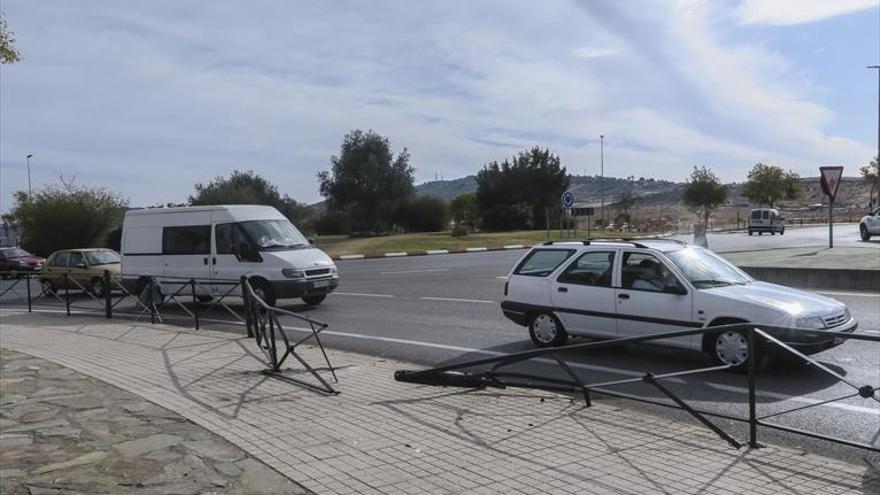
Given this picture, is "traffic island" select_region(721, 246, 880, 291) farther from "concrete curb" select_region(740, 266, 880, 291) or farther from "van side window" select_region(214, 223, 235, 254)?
"van side window" select_region(214, 223, 235, 254)

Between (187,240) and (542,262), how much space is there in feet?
31.7

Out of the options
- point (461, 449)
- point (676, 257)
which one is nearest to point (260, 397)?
point (461, 449)

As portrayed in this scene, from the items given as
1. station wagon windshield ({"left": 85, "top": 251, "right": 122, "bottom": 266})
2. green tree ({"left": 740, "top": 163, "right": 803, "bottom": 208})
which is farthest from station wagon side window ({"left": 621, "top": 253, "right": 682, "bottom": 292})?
green tree ({"left": 740, "top": 163, "right": 803, "bottom": 208})

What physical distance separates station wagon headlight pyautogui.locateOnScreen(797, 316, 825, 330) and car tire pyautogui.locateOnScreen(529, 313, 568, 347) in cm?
298

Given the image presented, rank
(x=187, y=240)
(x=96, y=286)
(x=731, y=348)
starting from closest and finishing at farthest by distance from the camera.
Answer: (x=731, y=348)
(x=187, y=240)
(x=96, y=286)

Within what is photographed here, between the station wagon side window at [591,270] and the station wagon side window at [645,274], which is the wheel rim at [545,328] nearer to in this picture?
the station wagon side window at [591,270]

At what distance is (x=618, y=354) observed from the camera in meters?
9.56

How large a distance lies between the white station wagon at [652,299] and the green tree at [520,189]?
5757 cm

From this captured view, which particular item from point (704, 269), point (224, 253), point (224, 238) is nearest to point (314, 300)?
point (224, 253)

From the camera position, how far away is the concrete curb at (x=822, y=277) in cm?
1642

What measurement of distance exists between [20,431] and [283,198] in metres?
61.7

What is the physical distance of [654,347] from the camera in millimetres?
9703

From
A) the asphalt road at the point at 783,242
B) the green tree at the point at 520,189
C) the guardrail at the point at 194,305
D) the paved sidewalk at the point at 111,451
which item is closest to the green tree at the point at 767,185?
the green tree at the point at 520,189

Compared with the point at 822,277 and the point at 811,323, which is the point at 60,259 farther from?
the point at 811,323
